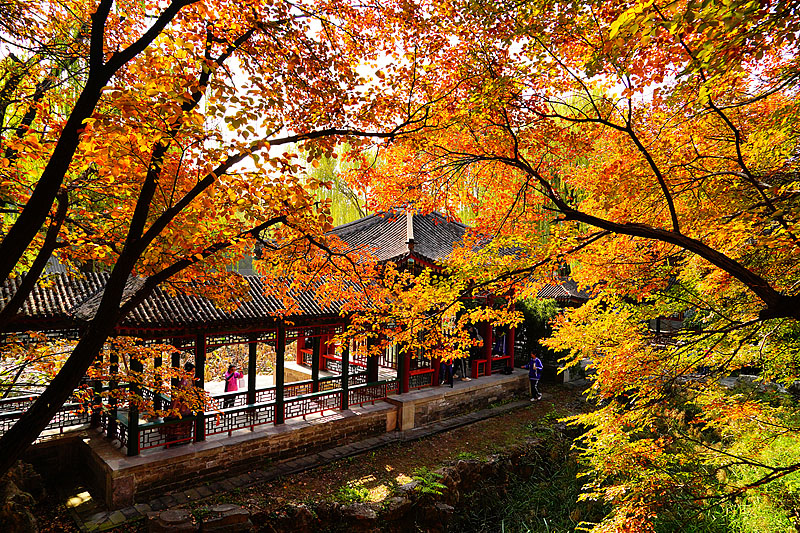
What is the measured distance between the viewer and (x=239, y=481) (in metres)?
8.34

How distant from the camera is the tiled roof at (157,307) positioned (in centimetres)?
775

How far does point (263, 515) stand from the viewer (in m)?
7.07

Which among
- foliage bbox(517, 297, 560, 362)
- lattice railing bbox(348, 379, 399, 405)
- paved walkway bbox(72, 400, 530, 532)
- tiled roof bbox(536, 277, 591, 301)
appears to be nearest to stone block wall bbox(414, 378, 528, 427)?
paved walkway bbox(72, 400, 530, 532)

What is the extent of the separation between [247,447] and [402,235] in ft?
23.5

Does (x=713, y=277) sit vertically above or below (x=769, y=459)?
above

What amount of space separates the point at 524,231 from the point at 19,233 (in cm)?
511

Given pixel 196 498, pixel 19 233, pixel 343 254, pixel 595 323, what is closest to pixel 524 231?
pixel 595 323

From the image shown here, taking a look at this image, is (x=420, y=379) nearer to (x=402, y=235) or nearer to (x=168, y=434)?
(x=402, y=235)

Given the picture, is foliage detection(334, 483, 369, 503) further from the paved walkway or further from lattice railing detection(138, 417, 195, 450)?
lattice railing detection(138, 417, 195, 450)

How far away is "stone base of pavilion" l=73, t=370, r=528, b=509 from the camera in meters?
7.57

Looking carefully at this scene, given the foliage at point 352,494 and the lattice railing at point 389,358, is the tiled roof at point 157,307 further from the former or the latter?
the lattice railing at point 389,358

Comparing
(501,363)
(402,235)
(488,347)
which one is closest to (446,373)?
(488,347)

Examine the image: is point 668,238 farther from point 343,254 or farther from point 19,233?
point 19,233

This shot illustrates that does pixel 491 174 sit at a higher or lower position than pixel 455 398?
higher
